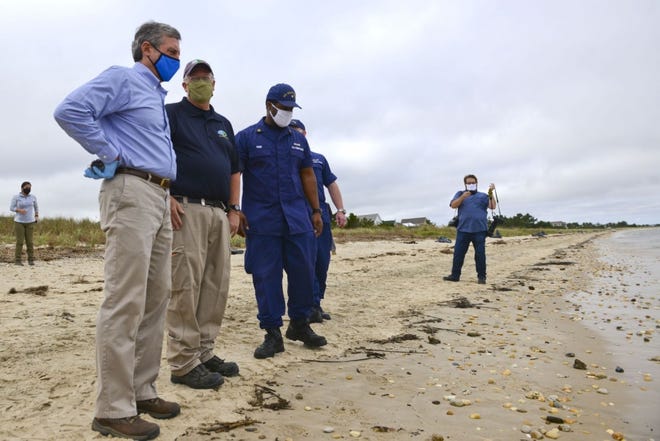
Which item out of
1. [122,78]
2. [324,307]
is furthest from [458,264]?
[122,78]

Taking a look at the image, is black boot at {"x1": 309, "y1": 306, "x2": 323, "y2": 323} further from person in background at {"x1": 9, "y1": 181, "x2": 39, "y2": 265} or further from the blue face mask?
person in background at {"x1": 9, "y1": 181, "x2": 39, "y2": 265}

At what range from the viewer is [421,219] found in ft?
313

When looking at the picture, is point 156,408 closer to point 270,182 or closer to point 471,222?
point 270,182

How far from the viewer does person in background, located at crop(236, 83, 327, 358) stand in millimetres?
4047

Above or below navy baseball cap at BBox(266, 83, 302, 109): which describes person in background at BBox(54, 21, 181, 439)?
below

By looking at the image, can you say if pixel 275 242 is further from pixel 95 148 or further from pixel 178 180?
pixel 95 148

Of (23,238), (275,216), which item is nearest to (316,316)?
(275,216)

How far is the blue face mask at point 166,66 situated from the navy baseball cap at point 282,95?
135cm

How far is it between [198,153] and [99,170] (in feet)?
3.06

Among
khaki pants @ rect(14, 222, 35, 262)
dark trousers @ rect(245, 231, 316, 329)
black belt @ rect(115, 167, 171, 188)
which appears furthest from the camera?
khaki pants @ rect(14, 222, 35, 262)

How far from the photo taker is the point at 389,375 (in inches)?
142

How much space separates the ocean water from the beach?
0.06 ft

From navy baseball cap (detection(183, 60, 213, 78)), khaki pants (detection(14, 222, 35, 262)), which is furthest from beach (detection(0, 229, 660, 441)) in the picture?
khaki pants (detection(14, 222, 35, 262))

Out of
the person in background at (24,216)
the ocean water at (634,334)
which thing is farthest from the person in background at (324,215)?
the person in background at (24,216)
